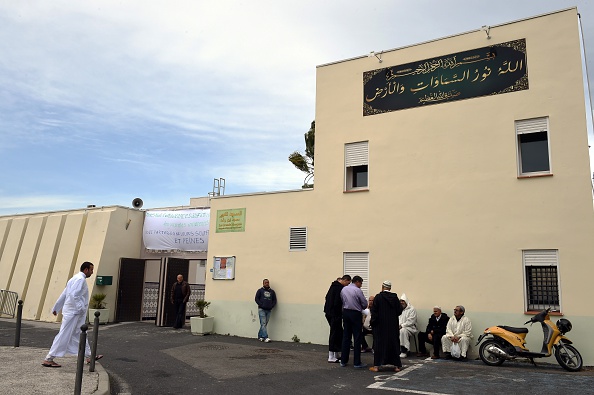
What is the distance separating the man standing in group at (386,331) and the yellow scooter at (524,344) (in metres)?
2.16

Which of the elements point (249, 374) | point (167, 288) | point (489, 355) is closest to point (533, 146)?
point (489, 355)

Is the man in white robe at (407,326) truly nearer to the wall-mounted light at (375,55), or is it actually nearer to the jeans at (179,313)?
the wall-mounted light at (375,55)

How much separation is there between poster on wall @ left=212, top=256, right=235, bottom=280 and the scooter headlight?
30.5 ft

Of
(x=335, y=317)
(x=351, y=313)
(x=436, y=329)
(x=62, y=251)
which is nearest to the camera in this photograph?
(x=351, y=313)

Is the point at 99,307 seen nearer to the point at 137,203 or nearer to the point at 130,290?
the point at 130,290

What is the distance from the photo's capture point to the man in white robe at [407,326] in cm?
1234

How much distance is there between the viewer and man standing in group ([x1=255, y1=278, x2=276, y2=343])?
48.8 ft

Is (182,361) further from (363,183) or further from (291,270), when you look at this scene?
(363,183)

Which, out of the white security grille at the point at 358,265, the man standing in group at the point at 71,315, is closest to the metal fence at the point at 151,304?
the white security grille at the point at 358,265

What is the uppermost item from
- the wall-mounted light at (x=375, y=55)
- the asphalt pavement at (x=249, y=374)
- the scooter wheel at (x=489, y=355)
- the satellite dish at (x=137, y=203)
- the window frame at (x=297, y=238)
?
the wall-mounted light at (x=375, y=55)

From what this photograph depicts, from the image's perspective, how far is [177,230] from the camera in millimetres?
20031

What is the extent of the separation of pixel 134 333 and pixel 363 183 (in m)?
8.40

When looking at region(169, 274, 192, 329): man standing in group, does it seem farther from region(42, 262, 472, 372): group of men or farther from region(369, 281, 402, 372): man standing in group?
region(369, 281, 402, 372): man standing in group

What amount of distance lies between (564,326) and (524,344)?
93 cm
